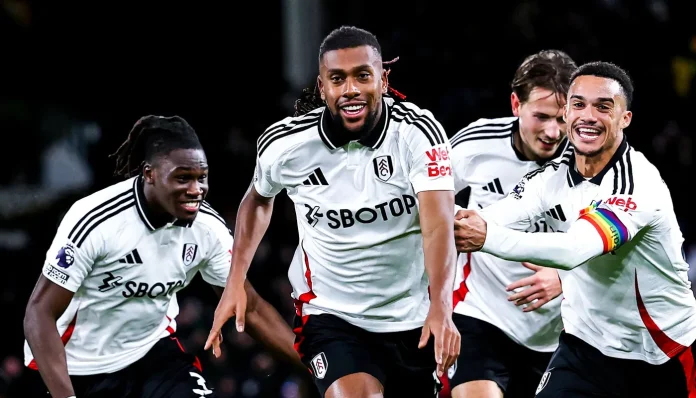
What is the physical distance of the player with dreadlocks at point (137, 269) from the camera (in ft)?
17.9

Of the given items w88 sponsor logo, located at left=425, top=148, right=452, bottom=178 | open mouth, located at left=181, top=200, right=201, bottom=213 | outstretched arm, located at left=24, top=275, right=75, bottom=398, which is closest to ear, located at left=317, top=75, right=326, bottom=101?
w88 sponsor logo, located at left=425, top=148, right=452, bottom=178

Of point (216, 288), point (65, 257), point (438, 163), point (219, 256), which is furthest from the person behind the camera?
point (216, 288)

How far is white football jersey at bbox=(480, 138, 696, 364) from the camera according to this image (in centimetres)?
445

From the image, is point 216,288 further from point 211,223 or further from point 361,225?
point 361,225

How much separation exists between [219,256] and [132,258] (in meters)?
0.50

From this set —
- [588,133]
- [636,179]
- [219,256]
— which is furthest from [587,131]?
[219,256]

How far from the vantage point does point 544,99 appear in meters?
5.66

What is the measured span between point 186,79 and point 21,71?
1.91 metres

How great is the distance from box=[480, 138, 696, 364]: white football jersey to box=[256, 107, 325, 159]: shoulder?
3.08 feet

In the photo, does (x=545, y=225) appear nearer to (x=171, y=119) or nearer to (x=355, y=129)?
(x=355, y=129)

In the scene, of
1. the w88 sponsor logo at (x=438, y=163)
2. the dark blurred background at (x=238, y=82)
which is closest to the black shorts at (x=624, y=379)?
the w88 sponsor logo at (x=438, y=163)

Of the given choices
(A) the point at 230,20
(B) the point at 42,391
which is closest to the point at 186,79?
(A) the point at 230,20

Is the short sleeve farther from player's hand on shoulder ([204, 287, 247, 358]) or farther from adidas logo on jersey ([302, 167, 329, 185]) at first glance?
player's hand on shoulder ([204, 287, 247, 358])

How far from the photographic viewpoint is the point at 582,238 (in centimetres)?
441
